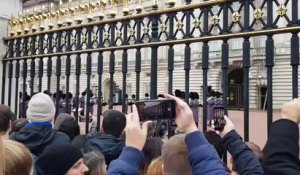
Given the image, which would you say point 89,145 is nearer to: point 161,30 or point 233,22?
point 161,30

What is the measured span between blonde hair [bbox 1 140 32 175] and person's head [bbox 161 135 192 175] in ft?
2.17

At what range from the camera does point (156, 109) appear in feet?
7.19

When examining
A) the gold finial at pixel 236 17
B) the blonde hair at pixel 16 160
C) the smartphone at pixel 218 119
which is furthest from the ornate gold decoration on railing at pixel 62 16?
the blonde hair at pixel 16 160

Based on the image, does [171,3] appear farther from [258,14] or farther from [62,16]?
[62,16]

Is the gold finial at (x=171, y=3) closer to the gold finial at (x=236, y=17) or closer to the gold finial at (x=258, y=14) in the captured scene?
the gold finial at (x=236, y=17)

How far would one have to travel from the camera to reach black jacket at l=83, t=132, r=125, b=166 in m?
3.59

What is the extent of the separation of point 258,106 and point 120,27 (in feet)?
69.3

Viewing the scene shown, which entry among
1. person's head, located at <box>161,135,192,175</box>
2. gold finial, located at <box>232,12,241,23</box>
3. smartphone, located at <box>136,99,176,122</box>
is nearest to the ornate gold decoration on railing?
gold finial, located at <box>232,12,241,23</box>

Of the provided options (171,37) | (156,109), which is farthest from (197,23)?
(156,109)

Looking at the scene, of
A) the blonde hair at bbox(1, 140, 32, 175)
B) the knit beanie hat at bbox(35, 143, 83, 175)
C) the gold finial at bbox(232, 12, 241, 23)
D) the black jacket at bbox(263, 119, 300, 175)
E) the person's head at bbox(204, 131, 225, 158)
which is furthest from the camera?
the person's head at bbox(204, 131, 225, 158)

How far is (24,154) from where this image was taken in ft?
6.14

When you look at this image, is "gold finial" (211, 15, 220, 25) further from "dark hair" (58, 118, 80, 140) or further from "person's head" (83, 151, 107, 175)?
"dark hair" (58, 118, 80, 140)

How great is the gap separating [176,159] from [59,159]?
0.84 metres

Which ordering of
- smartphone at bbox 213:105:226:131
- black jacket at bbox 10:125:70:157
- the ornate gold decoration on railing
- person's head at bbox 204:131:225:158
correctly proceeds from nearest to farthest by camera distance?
smartphone at bbox 213:105:226:131 → black jacket at bbox 10:125:70:157 → person's head at bbox 204:131:225:158 → the ornate gold decoration on railing
